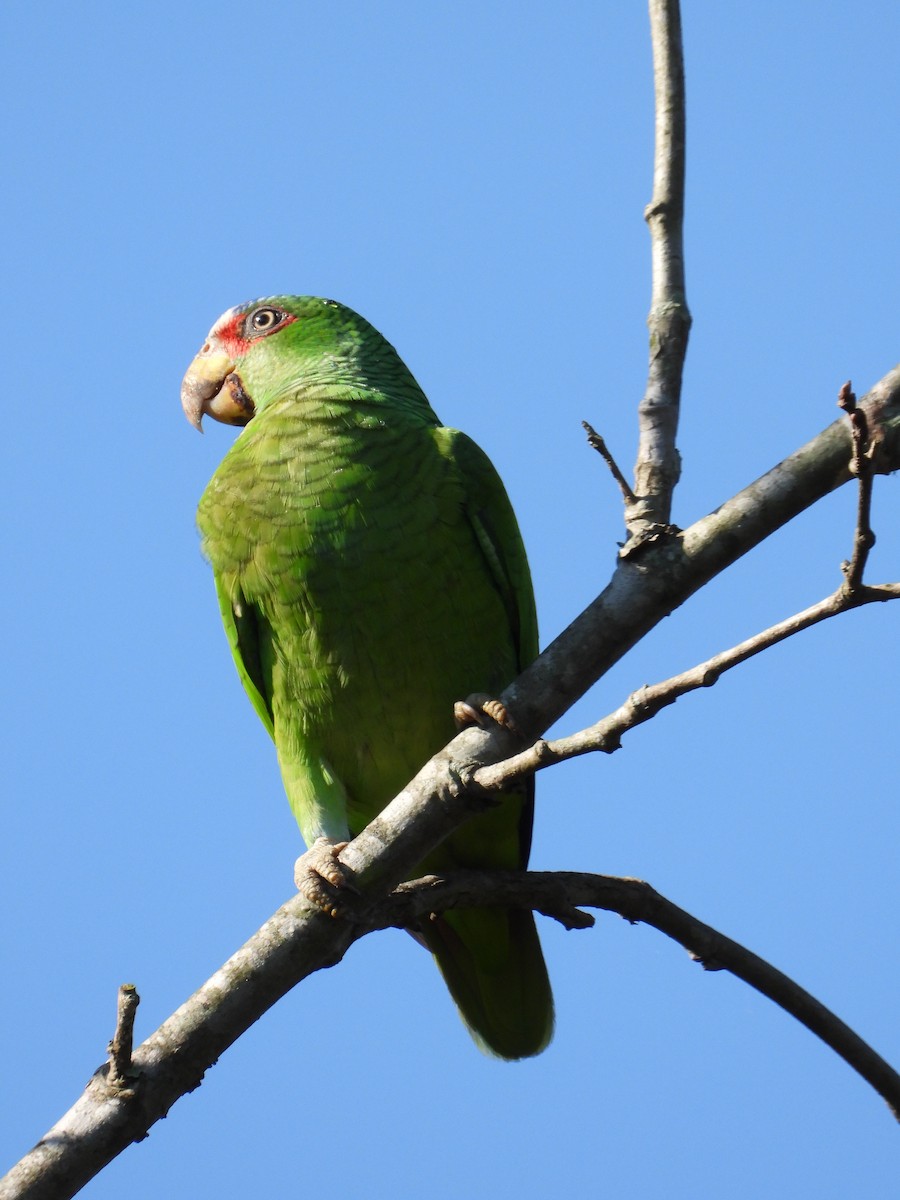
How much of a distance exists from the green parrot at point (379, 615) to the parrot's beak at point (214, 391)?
68 centimetres

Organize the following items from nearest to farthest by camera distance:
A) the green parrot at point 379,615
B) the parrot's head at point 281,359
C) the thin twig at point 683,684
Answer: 1. the thin twig at point 683,684
2. the green parrot at point 379,615
3. the parrot's head at point 281,359

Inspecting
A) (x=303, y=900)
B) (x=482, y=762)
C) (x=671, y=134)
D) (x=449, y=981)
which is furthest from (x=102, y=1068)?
(x=671, y=134)

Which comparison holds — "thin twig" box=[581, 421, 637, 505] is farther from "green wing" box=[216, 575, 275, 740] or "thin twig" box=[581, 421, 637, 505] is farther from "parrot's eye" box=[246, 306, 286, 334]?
"parrot's eye" box=[246, 306, 286, 334]

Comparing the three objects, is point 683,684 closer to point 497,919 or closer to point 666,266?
point 666,266

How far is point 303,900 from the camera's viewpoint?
2850 millimetres

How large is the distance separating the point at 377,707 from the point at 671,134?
1.89 m

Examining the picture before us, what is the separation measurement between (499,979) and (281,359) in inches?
98.4

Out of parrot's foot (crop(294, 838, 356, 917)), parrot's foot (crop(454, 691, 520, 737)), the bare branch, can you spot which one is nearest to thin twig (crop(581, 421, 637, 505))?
the bare branch

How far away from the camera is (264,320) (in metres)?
4.74

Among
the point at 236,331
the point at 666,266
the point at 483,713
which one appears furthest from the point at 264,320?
the point at 483,713

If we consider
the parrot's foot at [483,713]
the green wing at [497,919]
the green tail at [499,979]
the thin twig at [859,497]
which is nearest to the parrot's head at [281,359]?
the green wing at [497,919]

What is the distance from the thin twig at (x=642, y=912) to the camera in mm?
2904

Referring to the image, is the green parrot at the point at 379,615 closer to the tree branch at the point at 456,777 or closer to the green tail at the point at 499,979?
the green tail at the point at 499,979

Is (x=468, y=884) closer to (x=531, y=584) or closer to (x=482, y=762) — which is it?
(x=482, y=762)
